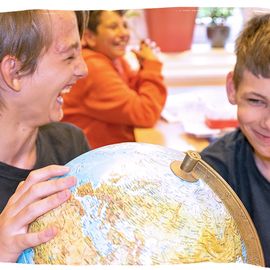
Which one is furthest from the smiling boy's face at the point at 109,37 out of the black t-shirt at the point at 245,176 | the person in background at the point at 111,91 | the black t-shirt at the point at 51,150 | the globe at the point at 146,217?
the globe at the point at 146,217

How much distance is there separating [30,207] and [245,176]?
736mm

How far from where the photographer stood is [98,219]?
0.73 meters

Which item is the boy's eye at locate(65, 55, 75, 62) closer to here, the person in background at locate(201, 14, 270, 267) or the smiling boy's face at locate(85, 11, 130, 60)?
the person in background at locate(201, 14, 270, 267)

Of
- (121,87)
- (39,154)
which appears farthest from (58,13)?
(121,87)

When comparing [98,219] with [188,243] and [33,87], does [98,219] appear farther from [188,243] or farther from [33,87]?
[33,87]

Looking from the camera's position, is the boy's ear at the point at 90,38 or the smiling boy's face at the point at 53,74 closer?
the smiling boy's face at the point at 53,74

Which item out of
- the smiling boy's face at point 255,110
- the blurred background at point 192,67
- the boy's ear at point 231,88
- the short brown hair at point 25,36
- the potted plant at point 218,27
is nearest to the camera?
the short brown hair at point 25,36

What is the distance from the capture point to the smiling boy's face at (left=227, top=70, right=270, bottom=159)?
1.26m

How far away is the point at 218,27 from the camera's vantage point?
362 centimetres

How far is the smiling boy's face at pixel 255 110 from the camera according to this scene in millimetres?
1257

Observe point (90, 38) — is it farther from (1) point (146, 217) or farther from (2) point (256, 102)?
(1) point (146, 217)

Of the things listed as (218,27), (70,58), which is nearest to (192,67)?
(218,27)

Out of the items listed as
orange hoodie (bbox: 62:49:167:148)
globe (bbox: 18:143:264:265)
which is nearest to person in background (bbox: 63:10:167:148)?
orange hoodie (bbox: 62:49:167:148)

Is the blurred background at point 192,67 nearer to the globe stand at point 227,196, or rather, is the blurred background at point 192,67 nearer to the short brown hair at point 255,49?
the short brown hair at point 255,49
